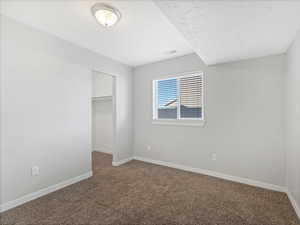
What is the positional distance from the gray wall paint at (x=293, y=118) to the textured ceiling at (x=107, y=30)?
5.22 feet

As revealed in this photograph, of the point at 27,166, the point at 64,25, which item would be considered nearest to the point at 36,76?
the point at 64,25

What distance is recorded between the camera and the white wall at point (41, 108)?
1865mm

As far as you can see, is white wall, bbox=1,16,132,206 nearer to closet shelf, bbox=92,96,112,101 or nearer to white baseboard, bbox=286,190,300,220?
closet shelf, bbox=92,96,112,101

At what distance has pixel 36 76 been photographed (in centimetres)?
213

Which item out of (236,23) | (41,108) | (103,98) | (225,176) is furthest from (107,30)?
(225,176)

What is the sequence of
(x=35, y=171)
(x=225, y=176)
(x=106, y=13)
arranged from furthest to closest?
(x=225, y=176), (x=35, y=171), (x=106, y=13)

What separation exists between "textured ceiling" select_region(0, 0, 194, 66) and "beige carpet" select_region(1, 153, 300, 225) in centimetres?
252

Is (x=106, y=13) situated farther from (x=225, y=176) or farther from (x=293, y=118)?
(x=225, y=176)

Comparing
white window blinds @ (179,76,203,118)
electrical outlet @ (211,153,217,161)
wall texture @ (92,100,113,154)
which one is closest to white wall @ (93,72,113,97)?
wall texture @ (92,100,113,154)

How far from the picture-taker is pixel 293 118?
1886 mm

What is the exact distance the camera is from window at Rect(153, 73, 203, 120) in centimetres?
314

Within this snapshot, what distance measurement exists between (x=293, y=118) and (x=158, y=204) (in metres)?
2.16

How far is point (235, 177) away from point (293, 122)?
1.37 meters

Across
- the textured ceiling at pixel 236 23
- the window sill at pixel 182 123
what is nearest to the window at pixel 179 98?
the window sill at pixel 182 123
